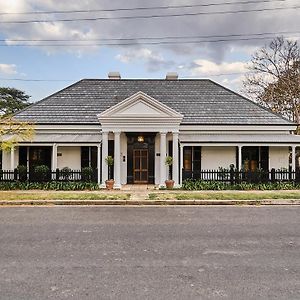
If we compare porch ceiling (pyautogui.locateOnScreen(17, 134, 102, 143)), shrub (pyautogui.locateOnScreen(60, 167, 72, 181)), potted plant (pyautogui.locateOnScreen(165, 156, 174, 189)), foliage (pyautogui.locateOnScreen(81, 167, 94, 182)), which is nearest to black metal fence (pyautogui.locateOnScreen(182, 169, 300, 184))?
potted plant (pyautogui.locateOnScreen(165, 156, 174, 189))

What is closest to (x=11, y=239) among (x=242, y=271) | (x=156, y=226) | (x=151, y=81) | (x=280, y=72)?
(x=156, y=226)

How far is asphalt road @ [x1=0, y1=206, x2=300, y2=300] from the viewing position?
15.4ft

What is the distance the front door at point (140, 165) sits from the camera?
20.5m

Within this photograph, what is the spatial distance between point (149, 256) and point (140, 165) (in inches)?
566

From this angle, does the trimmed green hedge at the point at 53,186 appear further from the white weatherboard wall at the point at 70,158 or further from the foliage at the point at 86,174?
the white weatherboard wall at the point at 70,158

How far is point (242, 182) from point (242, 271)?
13.4 metres

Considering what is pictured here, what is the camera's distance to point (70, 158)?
68.0 ft

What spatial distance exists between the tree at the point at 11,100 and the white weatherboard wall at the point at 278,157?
41432 millimetres

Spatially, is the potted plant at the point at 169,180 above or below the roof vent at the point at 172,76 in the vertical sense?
below

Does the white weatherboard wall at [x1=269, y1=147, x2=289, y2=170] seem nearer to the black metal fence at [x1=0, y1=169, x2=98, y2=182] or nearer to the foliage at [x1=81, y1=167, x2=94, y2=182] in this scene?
the black metal fence at [x1=0, y1=169, x2=98, y2=182]

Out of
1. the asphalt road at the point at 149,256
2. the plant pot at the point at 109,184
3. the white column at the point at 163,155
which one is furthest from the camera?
the white column at the point at 163,155

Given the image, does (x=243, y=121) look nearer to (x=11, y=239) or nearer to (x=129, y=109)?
(x=129, y=109)

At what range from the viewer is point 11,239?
7.56 m

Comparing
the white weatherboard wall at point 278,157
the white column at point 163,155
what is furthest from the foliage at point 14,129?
the white weatherboard wall at point 278,157
